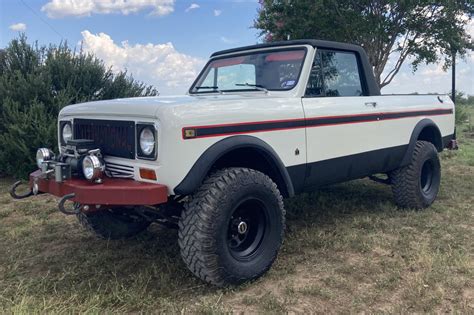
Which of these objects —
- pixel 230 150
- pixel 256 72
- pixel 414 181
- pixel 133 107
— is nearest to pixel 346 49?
pixel 256 72

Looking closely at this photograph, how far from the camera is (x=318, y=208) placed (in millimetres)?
5441

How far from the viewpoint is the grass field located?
304 cm

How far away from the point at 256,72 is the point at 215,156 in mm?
1502

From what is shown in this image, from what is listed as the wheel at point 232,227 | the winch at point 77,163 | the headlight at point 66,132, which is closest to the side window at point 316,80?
the wheel at point 232,227

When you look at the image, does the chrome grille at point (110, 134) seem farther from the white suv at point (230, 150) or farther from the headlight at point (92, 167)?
the headlight at point (92, 167)

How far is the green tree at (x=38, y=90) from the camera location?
23.9 feet

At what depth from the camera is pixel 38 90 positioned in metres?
7.70

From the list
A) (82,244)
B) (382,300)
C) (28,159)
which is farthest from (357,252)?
(28,159)

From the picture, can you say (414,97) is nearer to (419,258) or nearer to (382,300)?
(419,258)

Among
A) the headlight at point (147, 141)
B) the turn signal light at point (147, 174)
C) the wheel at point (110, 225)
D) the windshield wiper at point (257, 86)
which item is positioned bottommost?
the wheel at point (110, 225)

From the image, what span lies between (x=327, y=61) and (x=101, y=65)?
5.34 meters

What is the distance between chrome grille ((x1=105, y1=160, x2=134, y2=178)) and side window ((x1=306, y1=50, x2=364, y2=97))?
1.73m

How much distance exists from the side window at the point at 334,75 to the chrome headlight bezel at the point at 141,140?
1.59 meters

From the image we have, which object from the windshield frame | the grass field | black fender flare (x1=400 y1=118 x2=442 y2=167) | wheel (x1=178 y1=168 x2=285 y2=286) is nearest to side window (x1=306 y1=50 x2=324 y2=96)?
the windshield frame
